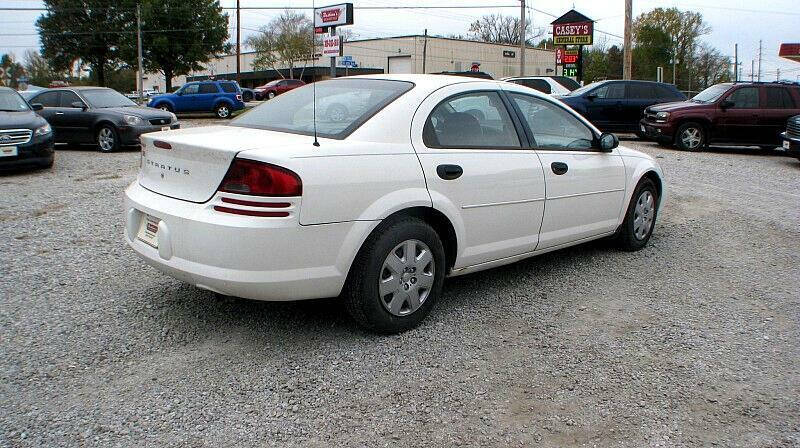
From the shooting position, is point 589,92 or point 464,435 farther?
point 589,92

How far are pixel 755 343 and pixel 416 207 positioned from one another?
2.16m

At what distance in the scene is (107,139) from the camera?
1384cm

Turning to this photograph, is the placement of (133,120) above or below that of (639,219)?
above

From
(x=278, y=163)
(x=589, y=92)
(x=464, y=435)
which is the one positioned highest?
(x=589, y=92)

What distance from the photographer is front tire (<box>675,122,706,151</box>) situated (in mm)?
14867

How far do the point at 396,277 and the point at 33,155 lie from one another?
8.99 metres

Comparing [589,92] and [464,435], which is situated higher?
[589,92]

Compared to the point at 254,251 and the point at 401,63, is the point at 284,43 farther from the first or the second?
the point at 254,251

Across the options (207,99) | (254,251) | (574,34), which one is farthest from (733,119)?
(207,99)

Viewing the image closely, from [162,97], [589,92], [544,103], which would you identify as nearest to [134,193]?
[544,103]

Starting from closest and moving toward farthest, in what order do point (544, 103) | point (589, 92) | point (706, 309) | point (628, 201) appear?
1. point (706, 309)
2. point (544, 103)
3. point (628, 201)
4. point (589, 92)

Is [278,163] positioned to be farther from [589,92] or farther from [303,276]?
[589,92]

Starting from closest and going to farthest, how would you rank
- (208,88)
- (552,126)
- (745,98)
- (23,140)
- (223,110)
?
(552,126)
(23,140)
(745,98)
(223,110)
(208,88)

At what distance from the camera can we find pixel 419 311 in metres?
4.10
